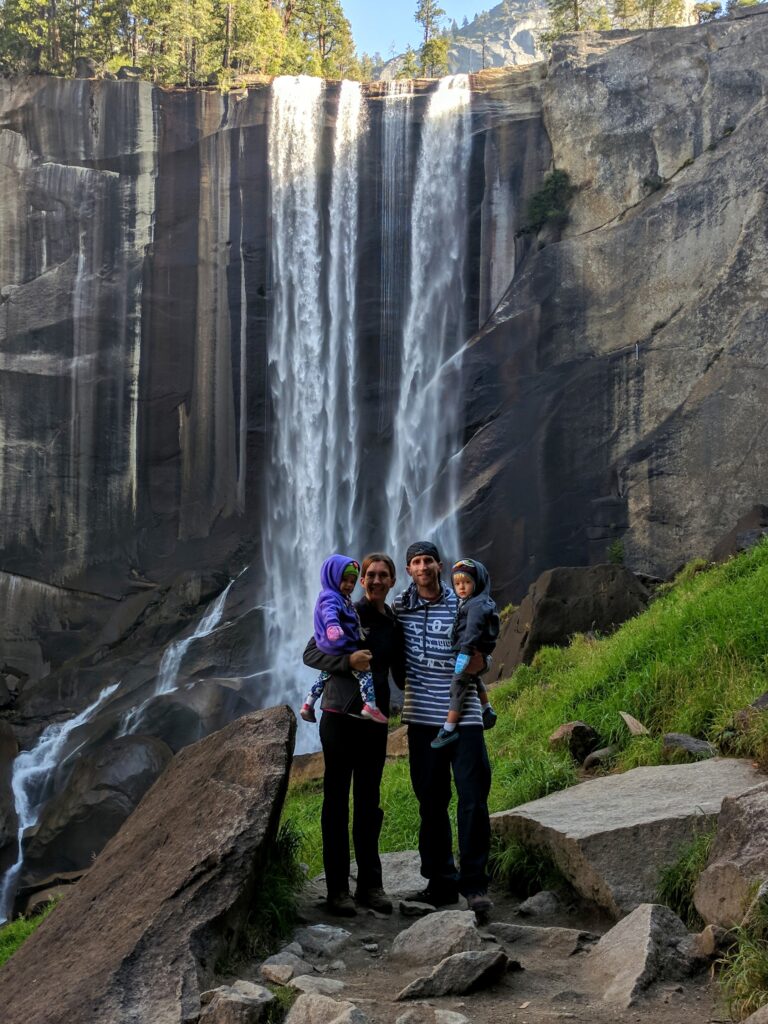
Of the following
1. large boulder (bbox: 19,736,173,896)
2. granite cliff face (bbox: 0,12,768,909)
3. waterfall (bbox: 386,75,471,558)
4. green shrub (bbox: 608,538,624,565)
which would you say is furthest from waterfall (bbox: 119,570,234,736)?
green shrub (bbox: 608,538,624,565)

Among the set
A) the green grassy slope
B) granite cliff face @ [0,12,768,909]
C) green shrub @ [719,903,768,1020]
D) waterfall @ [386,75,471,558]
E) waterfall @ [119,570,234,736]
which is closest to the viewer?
green shrub @ [719,903,768,1020]

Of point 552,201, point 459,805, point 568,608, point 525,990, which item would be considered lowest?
point 568,608

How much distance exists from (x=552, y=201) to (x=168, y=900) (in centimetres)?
2467

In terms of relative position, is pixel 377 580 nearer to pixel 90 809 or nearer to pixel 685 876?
pixel 685 876

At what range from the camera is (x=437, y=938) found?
4480mm

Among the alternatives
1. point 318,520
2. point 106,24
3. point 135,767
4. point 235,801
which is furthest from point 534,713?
point 106,24

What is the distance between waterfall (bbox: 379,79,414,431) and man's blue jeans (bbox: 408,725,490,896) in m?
21.7

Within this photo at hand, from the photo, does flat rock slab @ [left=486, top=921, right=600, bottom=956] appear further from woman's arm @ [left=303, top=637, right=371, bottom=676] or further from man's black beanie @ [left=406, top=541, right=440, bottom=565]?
man's black beanie @ [left=406, top=541, right=440, bottom=565]

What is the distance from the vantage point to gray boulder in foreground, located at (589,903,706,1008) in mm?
3850

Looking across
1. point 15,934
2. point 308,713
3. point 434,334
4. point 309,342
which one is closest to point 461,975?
point 308,713

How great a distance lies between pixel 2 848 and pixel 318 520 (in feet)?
35.5

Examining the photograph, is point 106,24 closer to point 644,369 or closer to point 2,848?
point 644,369

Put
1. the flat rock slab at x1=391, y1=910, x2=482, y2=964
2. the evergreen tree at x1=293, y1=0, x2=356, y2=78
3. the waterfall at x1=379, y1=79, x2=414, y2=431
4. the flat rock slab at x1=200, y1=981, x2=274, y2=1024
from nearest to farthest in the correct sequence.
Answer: the flat rock slab at x1=200, y1=981, x2=274, y2=1024, the flat rock slab at x1=391, y1=910, x2=482, y2=964, the waterfall at x1=379, y1=79, x2=414, y2=431, the evergreen tree at x1=293, y1=0, x2=356, y2=78

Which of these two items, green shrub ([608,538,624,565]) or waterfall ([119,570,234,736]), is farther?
green shrub ([608,538,624,565])
